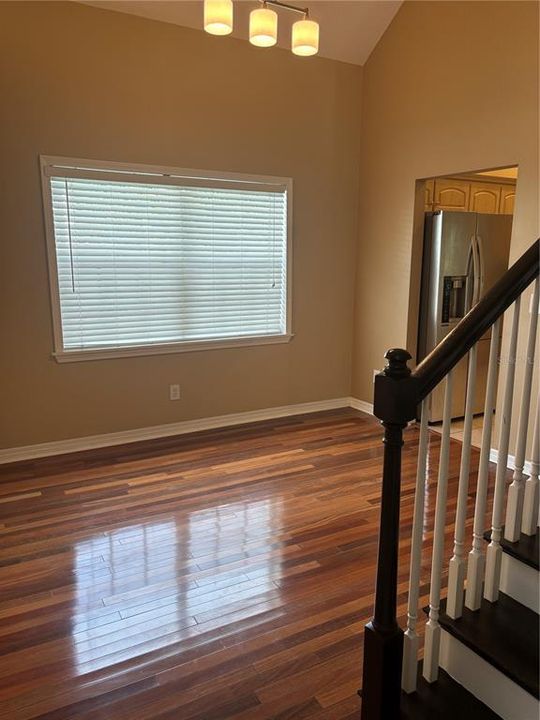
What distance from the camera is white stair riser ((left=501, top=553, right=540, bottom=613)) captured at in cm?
Result: 163

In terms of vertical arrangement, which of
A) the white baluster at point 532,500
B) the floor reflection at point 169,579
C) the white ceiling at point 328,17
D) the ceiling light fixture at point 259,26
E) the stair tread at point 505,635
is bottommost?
the floor reflection at point 169,579

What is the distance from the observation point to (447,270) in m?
4.32

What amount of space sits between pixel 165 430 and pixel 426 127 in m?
3.23

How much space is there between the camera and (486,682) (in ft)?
5.06

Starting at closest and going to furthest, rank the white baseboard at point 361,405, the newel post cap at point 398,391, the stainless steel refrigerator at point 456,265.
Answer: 1. the newel post cap at point 398,391
2. the stainless steel refrigerator at point 456,265
3. the white baseboard at point 361,405

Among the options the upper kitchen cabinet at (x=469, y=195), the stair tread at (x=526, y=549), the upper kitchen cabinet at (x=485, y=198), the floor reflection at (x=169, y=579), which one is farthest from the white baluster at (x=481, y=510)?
the upper kitchen cabinet at (x=485, y=198)

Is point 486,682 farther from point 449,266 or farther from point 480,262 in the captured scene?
point 480,262

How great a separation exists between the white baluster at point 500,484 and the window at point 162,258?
10.1 feet

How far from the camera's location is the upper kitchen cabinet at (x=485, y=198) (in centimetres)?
489

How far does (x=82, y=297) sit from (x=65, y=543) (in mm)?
1848

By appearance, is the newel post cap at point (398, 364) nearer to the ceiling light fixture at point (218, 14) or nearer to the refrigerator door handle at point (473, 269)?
the ceiling light fixture at point (218, 14)

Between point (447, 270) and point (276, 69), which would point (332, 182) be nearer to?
point (276, 69)

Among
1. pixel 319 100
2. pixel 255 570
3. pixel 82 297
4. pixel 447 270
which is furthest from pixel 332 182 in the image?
pixel 255 570

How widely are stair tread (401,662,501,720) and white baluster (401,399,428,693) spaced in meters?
0.04
